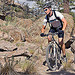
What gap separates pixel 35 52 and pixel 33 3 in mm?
15448

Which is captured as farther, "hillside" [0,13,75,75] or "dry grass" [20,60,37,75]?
"hillside" [0,13,75,75]

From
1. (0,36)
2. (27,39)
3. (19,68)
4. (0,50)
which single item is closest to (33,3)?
(27,39)

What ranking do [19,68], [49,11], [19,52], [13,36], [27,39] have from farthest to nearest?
1. [27,39]
2. [13,36]
3. [19,52]
4. [49,11]
5. [19,68]

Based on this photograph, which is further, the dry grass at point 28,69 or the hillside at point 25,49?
the hillside at point 25,49

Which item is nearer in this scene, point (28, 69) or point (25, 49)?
point (28, 69)

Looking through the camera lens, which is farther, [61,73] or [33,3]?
[33,3]

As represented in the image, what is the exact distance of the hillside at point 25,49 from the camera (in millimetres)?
4613

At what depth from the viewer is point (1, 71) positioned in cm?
379

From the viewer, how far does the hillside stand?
15.1ft

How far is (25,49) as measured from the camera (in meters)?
6.98

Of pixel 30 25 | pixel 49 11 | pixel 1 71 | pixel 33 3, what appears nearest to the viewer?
pixel 1 71

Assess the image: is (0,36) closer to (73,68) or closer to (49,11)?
(49,11)

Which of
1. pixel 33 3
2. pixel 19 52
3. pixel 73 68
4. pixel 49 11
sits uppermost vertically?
pixel 33 3

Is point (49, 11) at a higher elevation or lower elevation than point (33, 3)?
lower
